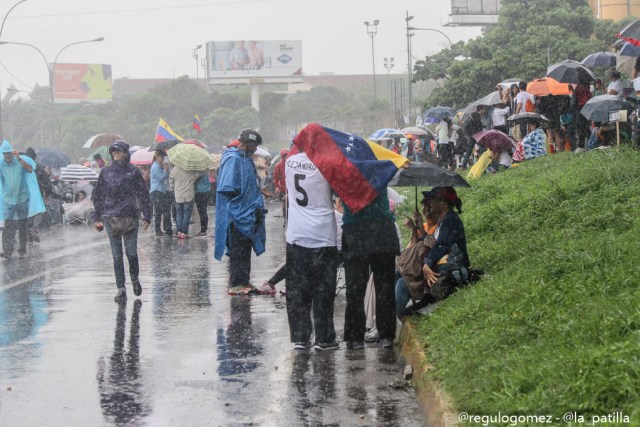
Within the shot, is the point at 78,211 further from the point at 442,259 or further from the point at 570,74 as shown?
the point at 442,259

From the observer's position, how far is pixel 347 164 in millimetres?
8539

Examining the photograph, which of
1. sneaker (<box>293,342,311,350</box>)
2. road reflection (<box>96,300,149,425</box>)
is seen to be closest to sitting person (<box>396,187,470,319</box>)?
sneaker (<box>293,342,311,350</box>)

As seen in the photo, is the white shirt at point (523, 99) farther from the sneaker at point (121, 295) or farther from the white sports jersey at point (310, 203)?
the white sports jersey at point (310, 203)

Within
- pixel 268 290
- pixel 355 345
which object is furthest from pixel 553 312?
pixel 268 290

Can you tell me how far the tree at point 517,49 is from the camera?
3847 cm

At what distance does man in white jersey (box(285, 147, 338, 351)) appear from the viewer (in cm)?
870

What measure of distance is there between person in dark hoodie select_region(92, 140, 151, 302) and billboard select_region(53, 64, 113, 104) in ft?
370

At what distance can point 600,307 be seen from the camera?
6.45m

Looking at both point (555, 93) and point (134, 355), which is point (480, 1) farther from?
point (134, 355)

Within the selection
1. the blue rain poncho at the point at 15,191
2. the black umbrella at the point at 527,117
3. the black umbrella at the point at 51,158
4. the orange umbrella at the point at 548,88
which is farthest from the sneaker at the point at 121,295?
the black umbrella at the point at 51,158

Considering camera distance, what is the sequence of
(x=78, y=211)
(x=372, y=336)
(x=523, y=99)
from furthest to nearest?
(x=78, y=211) < (x=523, y=99) < (x=372, y=336)

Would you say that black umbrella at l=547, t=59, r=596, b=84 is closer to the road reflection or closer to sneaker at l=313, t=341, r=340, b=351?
the road reflection

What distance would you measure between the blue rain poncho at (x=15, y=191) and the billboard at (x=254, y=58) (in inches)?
3609

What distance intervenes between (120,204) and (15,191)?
6.03 metres
